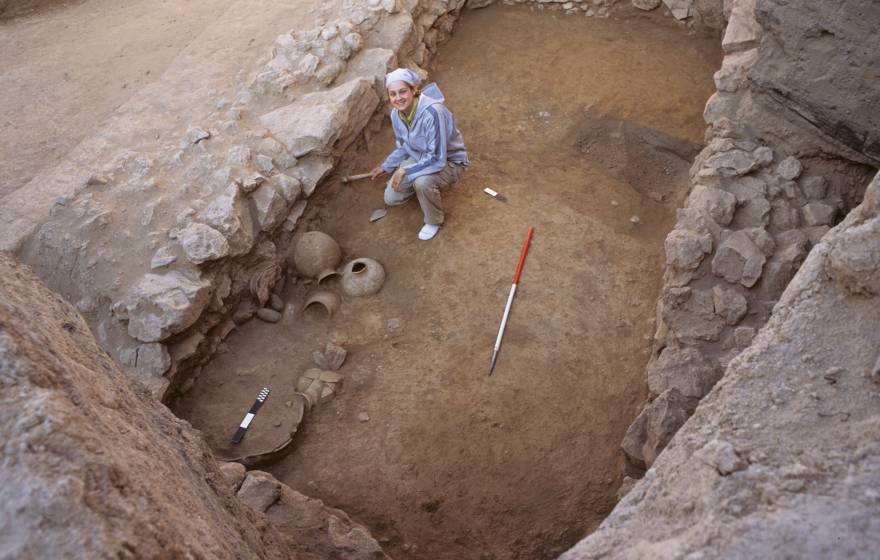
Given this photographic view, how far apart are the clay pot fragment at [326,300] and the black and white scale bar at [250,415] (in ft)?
2.25

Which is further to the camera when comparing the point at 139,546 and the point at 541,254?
the point at 541,254

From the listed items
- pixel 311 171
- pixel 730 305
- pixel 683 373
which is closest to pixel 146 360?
pixel 311 171

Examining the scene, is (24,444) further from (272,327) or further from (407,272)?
(407,272)

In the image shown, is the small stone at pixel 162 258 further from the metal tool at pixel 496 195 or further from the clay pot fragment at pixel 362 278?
the metal tool at pixel 496 195

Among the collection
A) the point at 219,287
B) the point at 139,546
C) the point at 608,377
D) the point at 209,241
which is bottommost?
the point at 608,377

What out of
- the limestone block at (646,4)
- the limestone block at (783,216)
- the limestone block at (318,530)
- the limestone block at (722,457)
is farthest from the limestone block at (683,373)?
the limestone block at (646,4)

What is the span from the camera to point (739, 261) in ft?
13.0

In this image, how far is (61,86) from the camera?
6.39 m

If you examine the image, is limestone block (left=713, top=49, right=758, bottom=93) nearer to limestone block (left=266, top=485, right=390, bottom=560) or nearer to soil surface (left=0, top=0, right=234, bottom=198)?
limestone block (left=266, top=485, right=390, bottom=560)

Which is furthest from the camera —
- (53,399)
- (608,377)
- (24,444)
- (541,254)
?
(541,254)

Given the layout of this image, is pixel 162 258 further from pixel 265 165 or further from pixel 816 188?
pixel 816 188

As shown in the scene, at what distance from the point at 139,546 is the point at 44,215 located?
152 inches

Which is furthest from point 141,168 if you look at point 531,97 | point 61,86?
point 531,97

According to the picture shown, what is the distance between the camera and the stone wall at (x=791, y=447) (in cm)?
184
